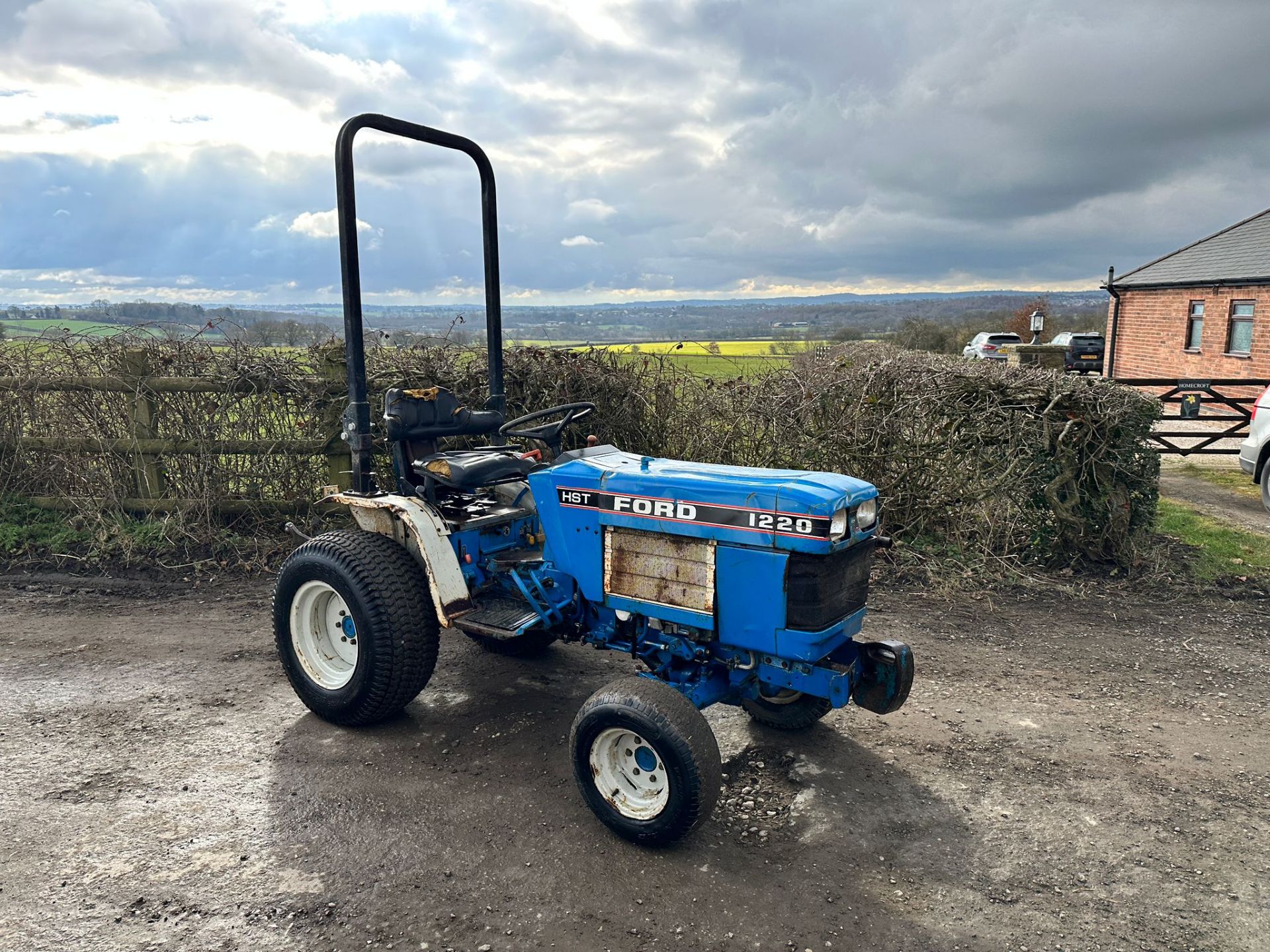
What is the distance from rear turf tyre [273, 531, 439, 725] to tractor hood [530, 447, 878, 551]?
0.76m

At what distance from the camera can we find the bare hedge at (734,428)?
257 inches

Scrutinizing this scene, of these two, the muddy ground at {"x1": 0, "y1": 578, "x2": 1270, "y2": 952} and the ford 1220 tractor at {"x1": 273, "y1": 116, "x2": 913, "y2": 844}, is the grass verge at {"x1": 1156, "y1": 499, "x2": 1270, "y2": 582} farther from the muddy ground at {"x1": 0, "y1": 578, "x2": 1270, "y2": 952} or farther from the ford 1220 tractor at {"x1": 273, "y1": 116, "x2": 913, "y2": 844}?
the ford 1220 tractor at {"x1": 273, "y1": 116, "x2": 913, "y2": 844}

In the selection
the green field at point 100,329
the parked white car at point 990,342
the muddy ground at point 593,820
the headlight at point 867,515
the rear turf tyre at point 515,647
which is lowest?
the muddy ground at point 593,820

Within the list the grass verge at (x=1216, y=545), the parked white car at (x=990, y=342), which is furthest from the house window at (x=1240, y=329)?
the grass verge at (x=1216, y=545)

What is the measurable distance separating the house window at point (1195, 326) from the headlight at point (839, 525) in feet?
66.3

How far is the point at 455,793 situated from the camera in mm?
3512

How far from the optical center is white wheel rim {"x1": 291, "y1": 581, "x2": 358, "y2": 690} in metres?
4.15

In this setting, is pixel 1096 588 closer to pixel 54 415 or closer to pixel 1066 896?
pixel 1066 896

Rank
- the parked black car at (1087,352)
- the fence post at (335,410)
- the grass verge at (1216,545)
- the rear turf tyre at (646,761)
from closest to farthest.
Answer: the rear turf tyre at (646,761) < the grass verge at (1216,545) < the fence post at (335,410) < the parked black car at (1087,352)

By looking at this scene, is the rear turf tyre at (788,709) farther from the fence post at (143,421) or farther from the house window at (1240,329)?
the house window at (1240,329)

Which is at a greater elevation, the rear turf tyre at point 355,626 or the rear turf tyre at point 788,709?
the rear turf tyre at point 355,626

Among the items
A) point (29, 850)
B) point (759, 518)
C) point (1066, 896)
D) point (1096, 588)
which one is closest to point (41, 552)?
point (29, 850)

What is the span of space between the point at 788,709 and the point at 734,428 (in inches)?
140

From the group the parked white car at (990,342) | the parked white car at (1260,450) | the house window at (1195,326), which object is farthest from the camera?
the parked white car at (990,342)
